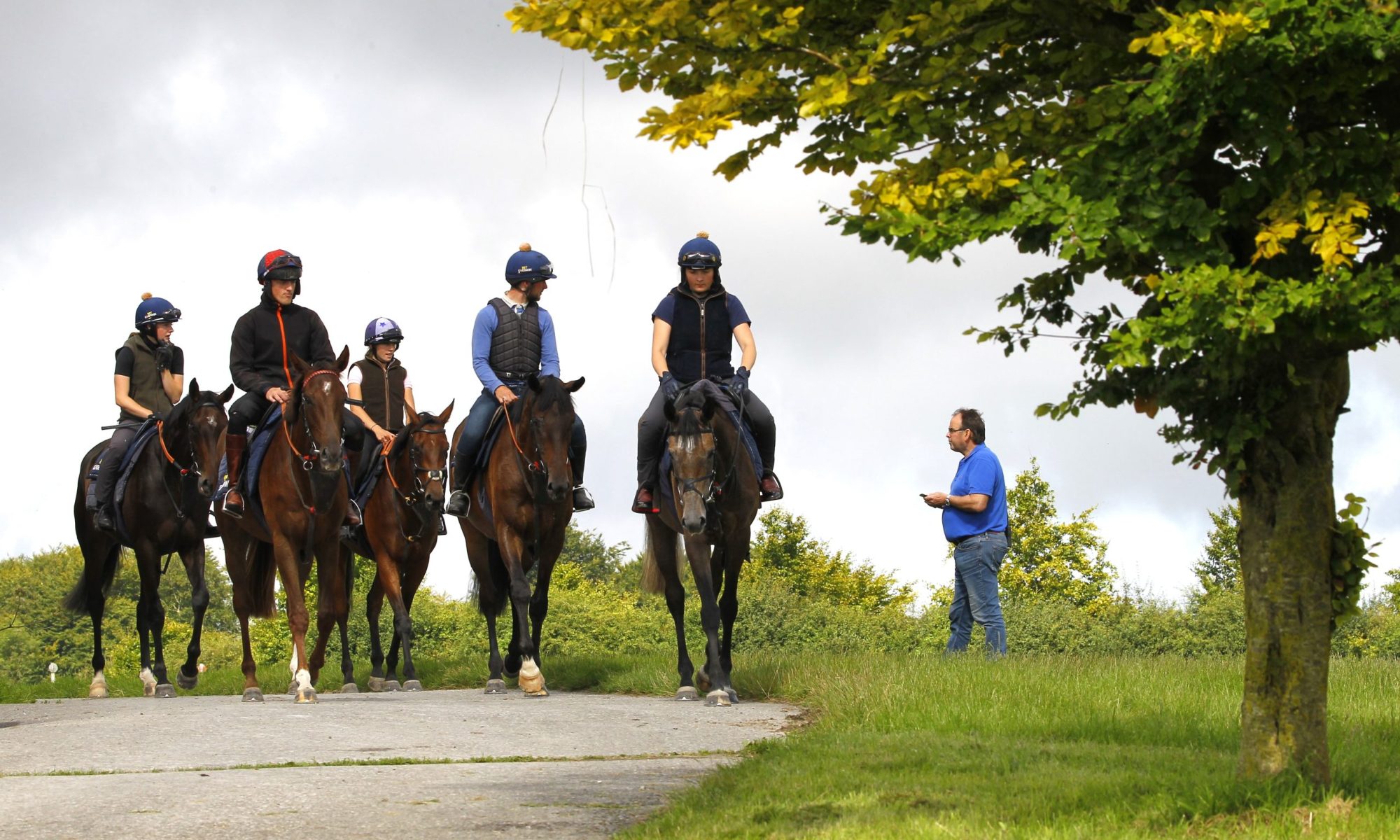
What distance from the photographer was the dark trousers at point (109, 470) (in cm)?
1688

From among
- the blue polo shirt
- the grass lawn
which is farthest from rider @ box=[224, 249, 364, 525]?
the blue polo shirt

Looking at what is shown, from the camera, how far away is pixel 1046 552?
37.5 meters

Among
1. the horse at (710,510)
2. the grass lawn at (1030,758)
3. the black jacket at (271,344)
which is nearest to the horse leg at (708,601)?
the horse at (710,510)

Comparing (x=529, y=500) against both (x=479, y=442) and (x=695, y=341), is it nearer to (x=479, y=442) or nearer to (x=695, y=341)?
(x=479, y=442)

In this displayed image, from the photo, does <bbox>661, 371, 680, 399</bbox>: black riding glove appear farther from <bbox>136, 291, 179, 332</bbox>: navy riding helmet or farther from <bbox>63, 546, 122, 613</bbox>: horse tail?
<bbox>63, 546, 122, 613</bbox>: horse tail

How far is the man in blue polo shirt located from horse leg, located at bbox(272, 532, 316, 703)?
18.8 ft

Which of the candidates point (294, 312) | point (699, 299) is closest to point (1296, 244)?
point (699, 299)

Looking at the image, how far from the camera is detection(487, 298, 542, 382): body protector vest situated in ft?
48.5

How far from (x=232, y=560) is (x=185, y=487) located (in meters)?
1.24

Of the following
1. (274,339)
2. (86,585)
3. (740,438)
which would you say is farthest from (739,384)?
(86,585)

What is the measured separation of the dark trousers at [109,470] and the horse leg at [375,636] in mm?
2860

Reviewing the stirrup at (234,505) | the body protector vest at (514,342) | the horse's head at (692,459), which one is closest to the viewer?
the horse's head at (692,459)

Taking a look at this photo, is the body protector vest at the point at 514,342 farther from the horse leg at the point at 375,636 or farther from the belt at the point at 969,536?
the belt at the point at 969,536

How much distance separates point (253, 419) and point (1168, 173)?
416 inches
